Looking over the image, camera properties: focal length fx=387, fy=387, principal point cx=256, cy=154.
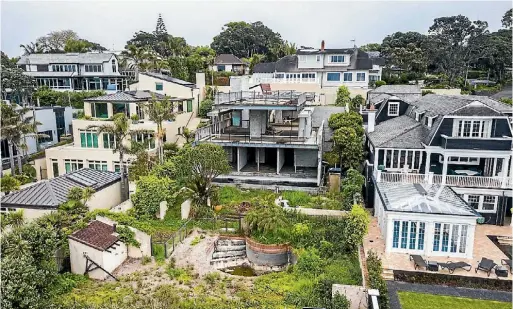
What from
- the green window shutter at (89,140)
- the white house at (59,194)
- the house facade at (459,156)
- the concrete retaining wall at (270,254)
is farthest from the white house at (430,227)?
the green window shutter at (89,140)

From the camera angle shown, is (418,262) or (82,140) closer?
(418,262)

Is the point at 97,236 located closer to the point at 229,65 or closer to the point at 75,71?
the point at 75,71

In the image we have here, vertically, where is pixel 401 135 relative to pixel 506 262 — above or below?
above

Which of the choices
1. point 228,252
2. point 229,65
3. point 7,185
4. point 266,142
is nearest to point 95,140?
point 7,185

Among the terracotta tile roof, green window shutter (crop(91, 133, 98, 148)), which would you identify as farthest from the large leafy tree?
the terracotta tile roof

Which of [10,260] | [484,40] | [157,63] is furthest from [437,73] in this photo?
[10,260]

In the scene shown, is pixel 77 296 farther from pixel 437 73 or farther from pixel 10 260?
pixel 437 73
